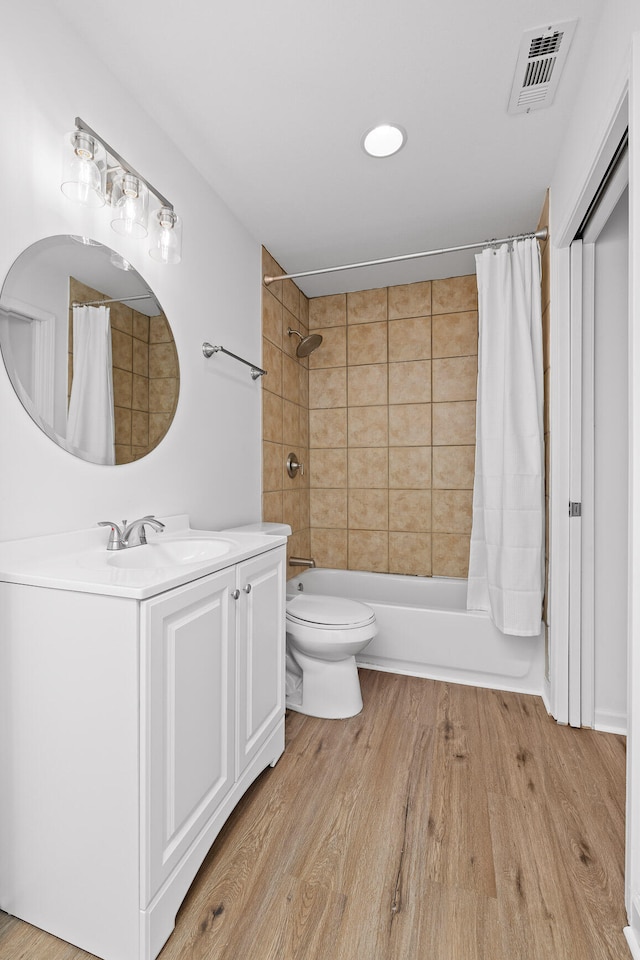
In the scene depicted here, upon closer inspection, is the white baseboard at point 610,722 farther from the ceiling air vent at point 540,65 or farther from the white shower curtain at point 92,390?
the ceiling air vent at point 540,65

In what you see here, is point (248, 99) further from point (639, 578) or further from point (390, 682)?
point (390, 682)

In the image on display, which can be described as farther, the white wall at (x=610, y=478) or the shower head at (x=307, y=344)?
the shower head at (x=307, y=344)

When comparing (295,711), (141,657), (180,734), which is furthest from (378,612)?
(141,657)

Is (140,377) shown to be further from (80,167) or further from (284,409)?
(284,409)

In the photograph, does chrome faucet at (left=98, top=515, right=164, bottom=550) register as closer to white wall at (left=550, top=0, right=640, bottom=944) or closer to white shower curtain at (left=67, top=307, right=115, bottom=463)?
white shower curtain at (left=67, top=307, right=115, bottom=463)

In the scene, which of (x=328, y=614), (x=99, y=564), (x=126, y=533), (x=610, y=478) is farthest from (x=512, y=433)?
(x=99, y=564)

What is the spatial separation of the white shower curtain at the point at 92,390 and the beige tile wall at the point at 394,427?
193 cm

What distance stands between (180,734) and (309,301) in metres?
2.91

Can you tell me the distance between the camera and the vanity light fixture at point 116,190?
127 cm

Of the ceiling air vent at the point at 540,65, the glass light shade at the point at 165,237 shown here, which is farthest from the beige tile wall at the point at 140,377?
the ceiling air vent at the point at 540,65

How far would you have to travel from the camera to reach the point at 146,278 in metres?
1.62

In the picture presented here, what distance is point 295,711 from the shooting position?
2.01m

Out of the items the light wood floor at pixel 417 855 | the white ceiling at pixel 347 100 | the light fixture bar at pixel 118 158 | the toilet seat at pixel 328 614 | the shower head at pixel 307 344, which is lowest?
the light wood floor at pixel 417 855

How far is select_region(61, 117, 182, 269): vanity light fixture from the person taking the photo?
1270 millimetres
